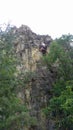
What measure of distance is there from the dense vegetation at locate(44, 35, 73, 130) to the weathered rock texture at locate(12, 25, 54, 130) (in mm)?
779

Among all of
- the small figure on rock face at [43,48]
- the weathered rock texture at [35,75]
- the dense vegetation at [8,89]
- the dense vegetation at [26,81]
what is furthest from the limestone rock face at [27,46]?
the dense vegetation at [8,89]

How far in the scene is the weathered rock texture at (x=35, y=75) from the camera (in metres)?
27.5

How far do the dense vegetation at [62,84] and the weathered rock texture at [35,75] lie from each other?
0.78 meters

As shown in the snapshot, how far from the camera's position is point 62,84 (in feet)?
88.9

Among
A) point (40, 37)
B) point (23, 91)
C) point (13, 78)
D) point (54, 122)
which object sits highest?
point (40, 37)

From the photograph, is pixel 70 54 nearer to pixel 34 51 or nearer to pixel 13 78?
pixel 34 51

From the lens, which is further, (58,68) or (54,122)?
(58,68)

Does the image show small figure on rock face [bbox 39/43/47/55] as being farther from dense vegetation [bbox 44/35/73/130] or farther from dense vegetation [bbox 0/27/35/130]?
dense vegetation [bbox 0/27/35/130]

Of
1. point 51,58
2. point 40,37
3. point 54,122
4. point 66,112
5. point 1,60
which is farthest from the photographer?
point 40,37

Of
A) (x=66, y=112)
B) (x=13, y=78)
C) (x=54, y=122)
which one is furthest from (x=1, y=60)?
(x=54, y=122)

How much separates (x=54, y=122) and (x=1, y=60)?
32.7ft

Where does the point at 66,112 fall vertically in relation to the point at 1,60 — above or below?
below

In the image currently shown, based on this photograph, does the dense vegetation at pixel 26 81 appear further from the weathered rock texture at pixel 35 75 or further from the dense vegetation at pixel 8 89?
the weathered rock texture at pixel 35 75

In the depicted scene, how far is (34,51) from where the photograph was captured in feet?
96.8
